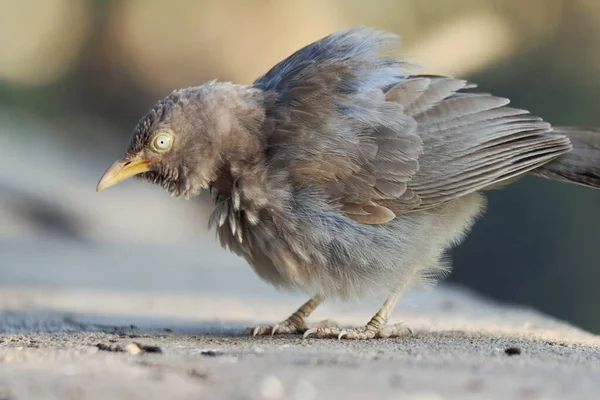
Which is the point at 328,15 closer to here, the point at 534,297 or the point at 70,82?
the point at 70,82

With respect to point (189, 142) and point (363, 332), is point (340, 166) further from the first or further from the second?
point (363, 332)

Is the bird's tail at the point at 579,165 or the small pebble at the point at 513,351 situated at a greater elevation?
the bird's tail at the point at 579,165

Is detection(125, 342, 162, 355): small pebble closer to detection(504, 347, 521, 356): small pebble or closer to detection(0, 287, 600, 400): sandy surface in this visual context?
detection(0, 287, 600, 400): sandy surface

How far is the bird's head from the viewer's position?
4.70 meters

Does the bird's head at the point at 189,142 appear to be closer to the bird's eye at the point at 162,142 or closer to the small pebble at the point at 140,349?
the bird's eye at the point at 162,142

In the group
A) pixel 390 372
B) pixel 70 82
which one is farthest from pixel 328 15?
pixel 390 372

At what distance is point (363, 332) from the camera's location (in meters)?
4.90

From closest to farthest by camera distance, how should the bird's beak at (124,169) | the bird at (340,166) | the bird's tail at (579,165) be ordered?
the bird at (340,166) → the bird's beak at (124,169) → the bird's tail at (579,165)

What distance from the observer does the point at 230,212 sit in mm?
4684

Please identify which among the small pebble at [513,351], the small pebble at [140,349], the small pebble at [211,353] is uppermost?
the small pebble at [513,351]

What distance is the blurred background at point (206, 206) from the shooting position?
8.95 metres

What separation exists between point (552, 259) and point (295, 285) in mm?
5055

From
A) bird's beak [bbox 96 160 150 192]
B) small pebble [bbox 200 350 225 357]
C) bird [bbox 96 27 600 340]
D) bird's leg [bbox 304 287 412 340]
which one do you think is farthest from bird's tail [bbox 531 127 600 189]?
small pebble [bbox 200 350 225 357]

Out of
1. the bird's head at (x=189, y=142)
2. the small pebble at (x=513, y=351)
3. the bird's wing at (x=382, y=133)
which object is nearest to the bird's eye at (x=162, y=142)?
the bird's head at (x=189, y=142)
